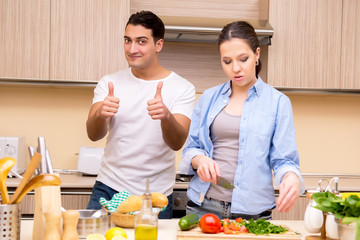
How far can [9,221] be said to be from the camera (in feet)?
4.23

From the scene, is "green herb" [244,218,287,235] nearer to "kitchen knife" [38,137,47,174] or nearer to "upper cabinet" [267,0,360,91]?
"kitchen knife" [38,137,47,174]

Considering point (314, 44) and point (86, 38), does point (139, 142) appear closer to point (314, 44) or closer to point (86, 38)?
point (86, 38)

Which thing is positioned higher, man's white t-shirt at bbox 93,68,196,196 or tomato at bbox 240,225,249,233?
man's white t-shirt at bbox 93,68,196,196

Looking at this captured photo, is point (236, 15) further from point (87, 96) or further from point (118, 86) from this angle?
point (118, 86)

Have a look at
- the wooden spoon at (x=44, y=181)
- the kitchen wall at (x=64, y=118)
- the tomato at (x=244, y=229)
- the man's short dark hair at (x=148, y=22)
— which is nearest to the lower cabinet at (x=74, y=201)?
the kitchen wall at (x=64, y=118)

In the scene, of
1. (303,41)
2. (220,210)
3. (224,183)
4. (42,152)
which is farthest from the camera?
(303,41)

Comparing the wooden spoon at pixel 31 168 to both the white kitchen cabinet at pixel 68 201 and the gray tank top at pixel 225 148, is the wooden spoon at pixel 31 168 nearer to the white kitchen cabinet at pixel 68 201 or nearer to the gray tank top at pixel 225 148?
the gray tank top at pixel 225 148

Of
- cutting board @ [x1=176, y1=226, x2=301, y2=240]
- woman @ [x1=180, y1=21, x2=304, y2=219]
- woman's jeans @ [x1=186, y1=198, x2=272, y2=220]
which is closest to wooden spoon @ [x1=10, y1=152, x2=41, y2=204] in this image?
cutting board @ [x1=176, y1=226, x2=301, y2=240]

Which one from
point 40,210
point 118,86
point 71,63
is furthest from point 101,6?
point 40,210

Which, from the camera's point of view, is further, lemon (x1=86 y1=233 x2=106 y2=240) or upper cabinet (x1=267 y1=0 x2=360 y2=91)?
upper cabinet (x1=267 y1=0 x2=360 y2=91)

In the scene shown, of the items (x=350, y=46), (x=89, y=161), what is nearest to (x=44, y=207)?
(x=89, y=161)

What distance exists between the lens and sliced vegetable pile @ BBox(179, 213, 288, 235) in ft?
4.94

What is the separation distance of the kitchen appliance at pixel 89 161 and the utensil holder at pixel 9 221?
1.65 metres

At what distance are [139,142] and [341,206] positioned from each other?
1008 millimetres
